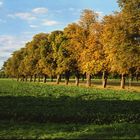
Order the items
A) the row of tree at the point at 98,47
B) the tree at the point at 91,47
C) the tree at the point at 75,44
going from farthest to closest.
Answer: the tree at the point at 75,44 → the tree at the point at 91,47 → the row of tree at the point at 98,47

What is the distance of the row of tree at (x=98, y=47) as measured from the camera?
61000mm

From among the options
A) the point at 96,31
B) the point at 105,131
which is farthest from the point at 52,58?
the point at 105,131

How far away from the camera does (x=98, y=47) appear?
80812mm

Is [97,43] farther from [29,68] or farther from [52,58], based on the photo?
[29,68]

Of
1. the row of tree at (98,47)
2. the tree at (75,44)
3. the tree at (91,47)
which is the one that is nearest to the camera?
the row of tree at (98,47)

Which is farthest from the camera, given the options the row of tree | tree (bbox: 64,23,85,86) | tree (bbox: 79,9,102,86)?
tree (bbox: 64,23,85,86)

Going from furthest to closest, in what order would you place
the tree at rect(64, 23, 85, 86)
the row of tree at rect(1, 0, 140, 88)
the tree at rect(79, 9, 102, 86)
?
the tree at rect(64, 23, 85, 86)
the tree at rect(79, 9, 102, 86)
the row of tree at rect(1, 0, 140, 88)

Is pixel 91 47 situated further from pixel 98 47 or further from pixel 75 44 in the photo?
pixel 75 44

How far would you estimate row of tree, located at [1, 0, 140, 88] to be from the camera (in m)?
61.0

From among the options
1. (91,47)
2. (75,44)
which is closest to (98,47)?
(91,47)

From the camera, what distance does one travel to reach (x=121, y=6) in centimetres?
6312

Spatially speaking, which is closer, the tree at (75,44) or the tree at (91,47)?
the tree at (91,47)

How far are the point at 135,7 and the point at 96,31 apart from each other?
73.6 feet

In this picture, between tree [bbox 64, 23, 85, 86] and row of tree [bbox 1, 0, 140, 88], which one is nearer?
row of tree [bbox 1, 0, 140, 88]
